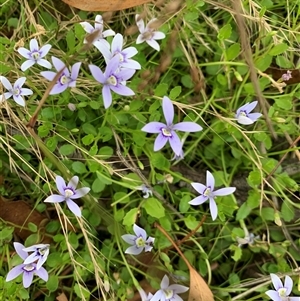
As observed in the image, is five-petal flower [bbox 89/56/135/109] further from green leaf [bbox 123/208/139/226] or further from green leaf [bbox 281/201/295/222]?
green leaf [bbox 281/201/295/222]

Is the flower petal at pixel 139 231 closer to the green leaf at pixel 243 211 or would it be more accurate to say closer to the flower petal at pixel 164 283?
the flower petal at pixel 164 283

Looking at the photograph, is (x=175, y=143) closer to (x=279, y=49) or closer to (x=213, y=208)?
(x=213, y=208)

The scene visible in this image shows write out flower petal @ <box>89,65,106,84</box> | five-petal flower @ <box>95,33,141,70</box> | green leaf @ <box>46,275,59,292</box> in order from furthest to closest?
green leaf @ <box>46,275,59,292</box>
five-petal flower @ <box>95,33,141,70</box>
flower petal @ <box>89,65,106,84</box>

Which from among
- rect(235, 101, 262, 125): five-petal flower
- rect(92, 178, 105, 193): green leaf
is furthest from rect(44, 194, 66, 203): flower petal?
rect(235, 101, 262, 125): five-petal flower

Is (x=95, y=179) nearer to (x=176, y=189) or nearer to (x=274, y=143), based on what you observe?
(x=176, y=189)

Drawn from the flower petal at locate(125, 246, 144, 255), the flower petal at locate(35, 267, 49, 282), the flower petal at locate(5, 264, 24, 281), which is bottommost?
the flower petal at locate(125, 246, 144, 255)

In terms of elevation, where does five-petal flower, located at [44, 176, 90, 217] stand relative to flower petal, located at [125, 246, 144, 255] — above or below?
above

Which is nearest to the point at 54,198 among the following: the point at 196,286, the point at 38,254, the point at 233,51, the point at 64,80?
the point at 38,254
